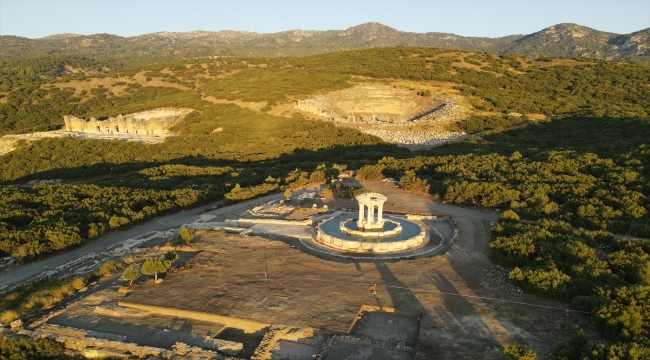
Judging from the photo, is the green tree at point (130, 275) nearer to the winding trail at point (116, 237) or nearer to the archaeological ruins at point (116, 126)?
the winding trail at point (116, 237)

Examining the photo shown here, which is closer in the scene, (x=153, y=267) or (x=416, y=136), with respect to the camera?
(x=153, y=267)

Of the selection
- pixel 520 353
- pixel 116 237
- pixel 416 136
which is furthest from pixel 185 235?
pixel 416 136

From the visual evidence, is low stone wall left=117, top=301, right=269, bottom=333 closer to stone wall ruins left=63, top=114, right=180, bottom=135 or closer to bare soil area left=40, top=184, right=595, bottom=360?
bare soil area left=40, top=184, right=595, bottom=360

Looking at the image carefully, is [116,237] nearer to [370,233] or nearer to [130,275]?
[130,275]

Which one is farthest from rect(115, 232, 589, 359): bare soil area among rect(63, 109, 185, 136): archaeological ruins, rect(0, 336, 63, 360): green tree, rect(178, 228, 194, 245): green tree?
rect(63, 109, 185, 136): archaeological ruins

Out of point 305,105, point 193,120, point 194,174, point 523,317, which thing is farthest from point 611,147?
point 193,120

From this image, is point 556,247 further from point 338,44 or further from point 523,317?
point 338,44
